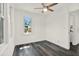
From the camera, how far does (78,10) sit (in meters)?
2.13

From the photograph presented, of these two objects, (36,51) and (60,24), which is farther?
(60,24)

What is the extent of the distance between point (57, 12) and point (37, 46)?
4.67 ft

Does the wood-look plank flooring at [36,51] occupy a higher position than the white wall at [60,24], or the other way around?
the white wall at [60,24]

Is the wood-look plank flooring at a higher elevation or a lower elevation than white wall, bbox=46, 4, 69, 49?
lower

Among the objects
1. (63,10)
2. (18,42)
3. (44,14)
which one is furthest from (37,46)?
(63,10)

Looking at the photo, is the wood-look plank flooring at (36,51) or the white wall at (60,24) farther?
the white wall at (60,24)

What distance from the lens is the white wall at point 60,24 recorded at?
112 inches

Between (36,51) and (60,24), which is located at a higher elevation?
(60,24)

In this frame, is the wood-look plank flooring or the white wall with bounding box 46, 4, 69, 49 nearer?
the wood-look plank flooring

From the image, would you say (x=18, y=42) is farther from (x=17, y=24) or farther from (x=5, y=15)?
(x=5, y=15)

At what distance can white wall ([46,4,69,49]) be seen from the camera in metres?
2.84

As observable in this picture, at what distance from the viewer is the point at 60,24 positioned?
10.3 ft

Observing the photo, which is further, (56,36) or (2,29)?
(56,36)

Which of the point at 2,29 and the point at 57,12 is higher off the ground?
the point at 57,12
